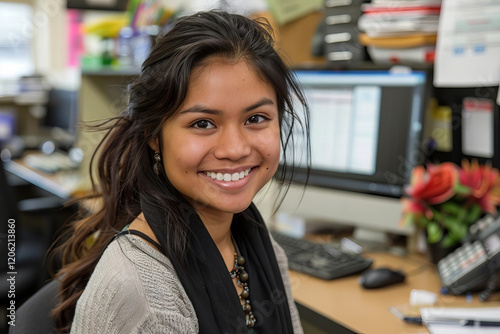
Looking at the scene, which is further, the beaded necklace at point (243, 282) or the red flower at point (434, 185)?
the red flower at point (434, 185)

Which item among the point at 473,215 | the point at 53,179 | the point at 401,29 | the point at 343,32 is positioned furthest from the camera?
the point at 53,179

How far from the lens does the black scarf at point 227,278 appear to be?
2.75ft

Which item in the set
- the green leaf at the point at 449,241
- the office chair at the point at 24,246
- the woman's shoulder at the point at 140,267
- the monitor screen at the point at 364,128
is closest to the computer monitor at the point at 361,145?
the monitor screen at the point at 364,128

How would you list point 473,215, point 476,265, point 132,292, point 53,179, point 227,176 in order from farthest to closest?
point 53,179 < point 473,215 < point 476,265 < point 227,176 < point 132,292

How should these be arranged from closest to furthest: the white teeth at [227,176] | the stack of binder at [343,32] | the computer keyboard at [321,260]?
the white teeth at [227,176] < the computer keyboard at [321,260] < the stack of binder at [343,32]

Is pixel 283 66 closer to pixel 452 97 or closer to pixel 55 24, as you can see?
pixel 452 97

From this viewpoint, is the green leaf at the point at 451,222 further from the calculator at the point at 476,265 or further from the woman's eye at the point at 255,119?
the woman's eye at the point at 255,119

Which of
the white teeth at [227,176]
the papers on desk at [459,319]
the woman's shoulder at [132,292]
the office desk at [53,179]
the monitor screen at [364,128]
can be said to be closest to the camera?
the woman's shoulder at [132,292]

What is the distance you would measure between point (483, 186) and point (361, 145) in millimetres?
331

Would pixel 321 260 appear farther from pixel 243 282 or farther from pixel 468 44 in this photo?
pixel 468 44

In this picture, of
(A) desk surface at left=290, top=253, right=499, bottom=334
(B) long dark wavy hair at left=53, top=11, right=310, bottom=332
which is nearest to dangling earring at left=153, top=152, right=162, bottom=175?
(B) long dark wavy hair at left=53, top=11, right=310, bottom=332

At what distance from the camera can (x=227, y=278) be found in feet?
2.91

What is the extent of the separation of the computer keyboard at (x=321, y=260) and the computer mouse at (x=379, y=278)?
6cm

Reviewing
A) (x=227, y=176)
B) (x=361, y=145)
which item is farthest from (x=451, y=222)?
(x=227, y=176)
